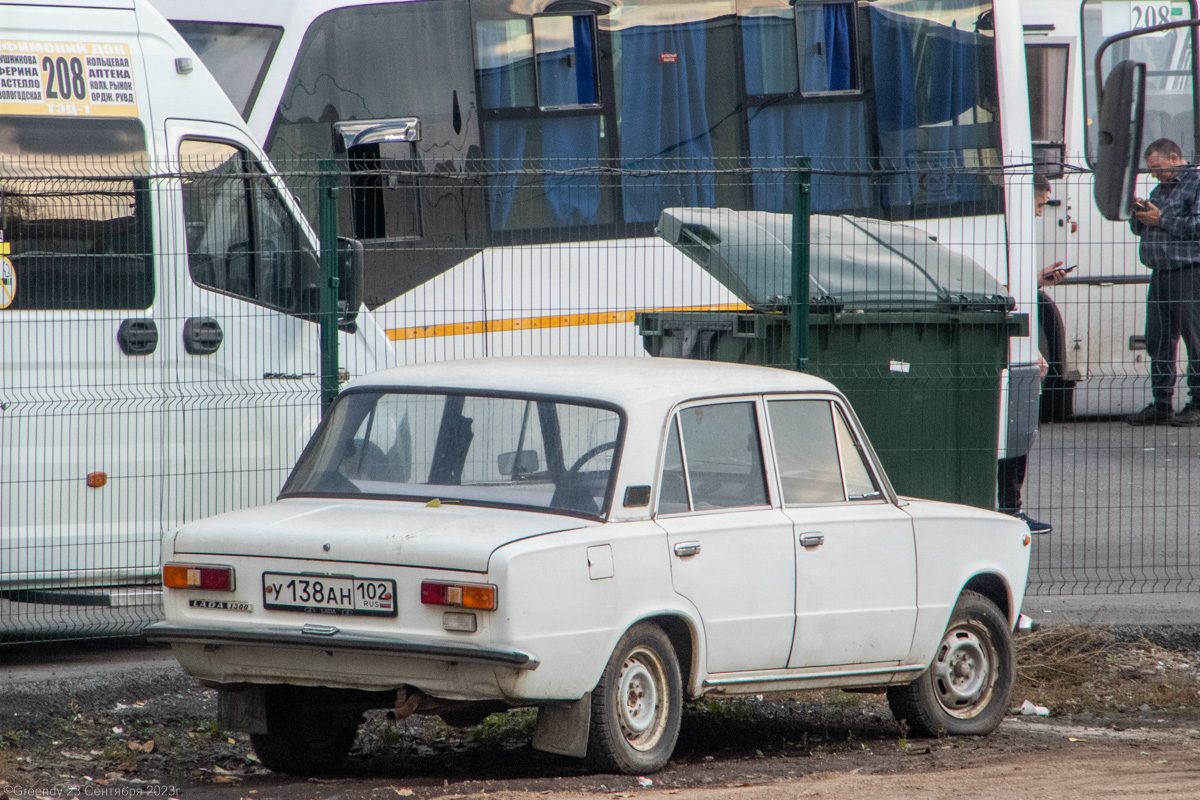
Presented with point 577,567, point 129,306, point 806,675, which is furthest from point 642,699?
point 129,306

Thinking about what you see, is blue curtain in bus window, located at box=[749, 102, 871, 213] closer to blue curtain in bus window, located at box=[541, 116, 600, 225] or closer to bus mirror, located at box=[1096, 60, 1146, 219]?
blue curtain in bus window, located at box=[541, 116, 600, 225]

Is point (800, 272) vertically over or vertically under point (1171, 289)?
over

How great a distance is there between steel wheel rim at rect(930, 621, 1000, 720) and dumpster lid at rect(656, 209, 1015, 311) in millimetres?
2249

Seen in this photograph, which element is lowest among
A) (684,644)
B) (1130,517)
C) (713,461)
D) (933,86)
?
(1130,517)

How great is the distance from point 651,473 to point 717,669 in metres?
0.73

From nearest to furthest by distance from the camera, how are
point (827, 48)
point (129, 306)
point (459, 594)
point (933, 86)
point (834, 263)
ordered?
point (459, 594) → point (129, 306) → point (834, 263) → point (827, 48) → point (933, 86)

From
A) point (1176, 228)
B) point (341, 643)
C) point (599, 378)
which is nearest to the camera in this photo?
point (341, 643)

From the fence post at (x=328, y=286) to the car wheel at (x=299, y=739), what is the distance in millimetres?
2057

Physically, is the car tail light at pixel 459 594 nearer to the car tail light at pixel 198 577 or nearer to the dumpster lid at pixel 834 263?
the car tail light at pixel 198 577

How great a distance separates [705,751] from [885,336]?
2.94m

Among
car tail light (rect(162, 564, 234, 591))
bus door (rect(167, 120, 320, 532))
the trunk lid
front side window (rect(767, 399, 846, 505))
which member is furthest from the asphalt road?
car tail light (rect(162, 564, 234, 591))

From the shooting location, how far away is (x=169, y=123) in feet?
26.0

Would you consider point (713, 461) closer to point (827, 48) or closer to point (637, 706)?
point (637, 706)

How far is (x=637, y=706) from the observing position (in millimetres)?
5328
